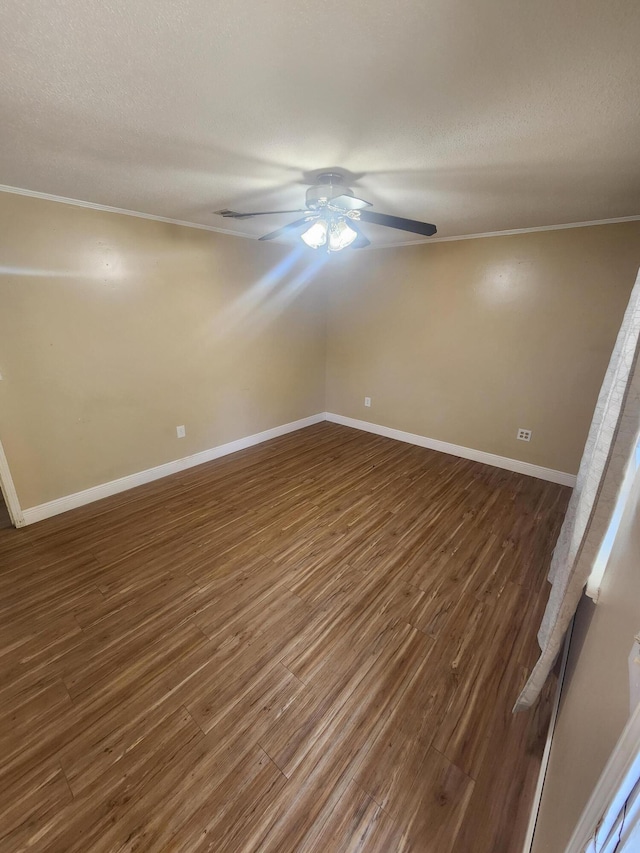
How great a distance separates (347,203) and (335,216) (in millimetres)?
132

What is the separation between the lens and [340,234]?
216 cm

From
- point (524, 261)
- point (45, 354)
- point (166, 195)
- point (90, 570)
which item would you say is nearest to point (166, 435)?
point (45, 354)

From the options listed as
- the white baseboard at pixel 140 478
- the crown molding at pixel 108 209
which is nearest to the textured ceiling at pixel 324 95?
the crown molding at pixel 108 209

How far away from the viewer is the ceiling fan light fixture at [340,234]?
2113 mm

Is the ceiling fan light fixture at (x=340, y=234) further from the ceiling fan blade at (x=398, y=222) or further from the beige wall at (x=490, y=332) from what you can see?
the beige wall at (x=490, y=332)

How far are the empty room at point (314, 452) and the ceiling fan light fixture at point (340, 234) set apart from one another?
0.03 meters

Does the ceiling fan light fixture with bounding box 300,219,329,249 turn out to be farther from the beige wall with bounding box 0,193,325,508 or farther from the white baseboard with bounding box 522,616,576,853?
the white baseboard with bounding box 522,616,576,853

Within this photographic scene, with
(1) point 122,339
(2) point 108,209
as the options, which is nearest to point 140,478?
(1) point 122,339

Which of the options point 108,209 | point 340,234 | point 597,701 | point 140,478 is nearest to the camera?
point 597,701

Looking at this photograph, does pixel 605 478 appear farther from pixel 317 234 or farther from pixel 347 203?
pixel 317 234

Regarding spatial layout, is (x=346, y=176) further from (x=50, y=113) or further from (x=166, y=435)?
(x=166, y=435)

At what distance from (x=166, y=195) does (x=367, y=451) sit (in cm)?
295

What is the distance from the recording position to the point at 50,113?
1326mm

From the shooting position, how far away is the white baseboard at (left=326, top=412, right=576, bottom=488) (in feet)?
10.6
